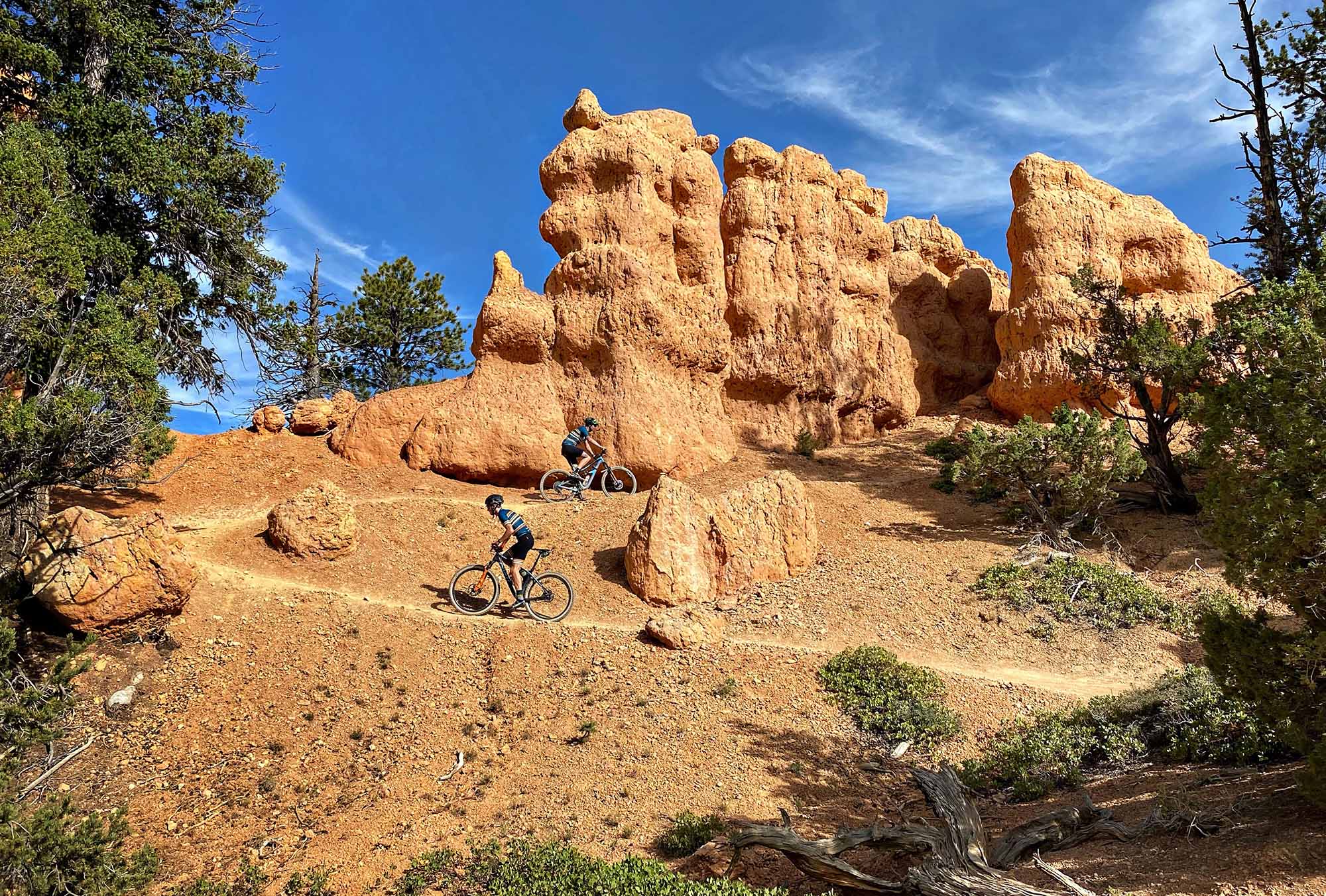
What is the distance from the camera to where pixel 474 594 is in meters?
12.8

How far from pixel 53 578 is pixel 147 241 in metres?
7.98

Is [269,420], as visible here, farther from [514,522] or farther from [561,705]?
[561,705]

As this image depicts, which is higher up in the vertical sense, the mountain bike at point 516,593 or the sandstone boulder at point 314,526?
the sandstone boulder at point 314,526

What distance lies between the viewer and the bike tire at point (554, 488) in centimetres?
1788

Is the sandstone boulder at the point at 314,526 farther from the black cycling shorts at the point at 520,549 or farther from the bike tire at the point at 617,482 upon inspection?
the bike tire at the point at 617,482

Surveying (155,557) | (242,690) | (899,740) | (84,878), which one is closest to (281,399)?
(155,557)

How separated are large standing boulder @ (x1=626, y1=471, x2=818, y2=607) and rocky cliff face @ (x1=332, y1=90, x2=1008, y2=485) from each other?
567cm

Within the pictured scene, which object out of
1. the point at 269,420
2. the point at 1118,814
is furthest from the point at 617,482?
the point at 1118,814

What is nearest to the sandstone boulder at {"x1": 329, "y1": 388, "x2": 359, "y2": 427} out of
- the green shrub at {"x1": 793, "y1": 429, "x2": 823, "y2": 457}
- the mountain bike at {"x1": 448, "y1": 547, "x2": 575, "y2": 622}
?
the mountain bike at {"x1": 448, "y1": 547, "x2": 575, "y2": 622}

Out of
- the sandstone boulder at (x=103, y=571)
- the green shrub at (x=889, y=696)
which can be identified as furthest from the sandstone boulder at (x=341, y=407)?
the green shrub at (x=889, y=696)

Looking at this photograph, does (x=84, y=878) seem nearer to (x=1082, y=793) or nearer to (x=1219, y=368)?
(x=1082, y=793)

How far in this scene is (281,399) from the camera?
22875mm

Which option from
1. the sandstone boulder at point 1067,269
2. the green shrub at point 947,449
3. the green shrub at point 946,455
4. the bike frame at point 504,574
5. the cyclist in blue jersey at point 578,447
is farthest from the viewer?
the sandstone boulder at point 1067,269

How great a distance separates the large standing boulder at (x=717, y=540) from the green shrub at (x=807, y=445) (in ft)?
24.1
